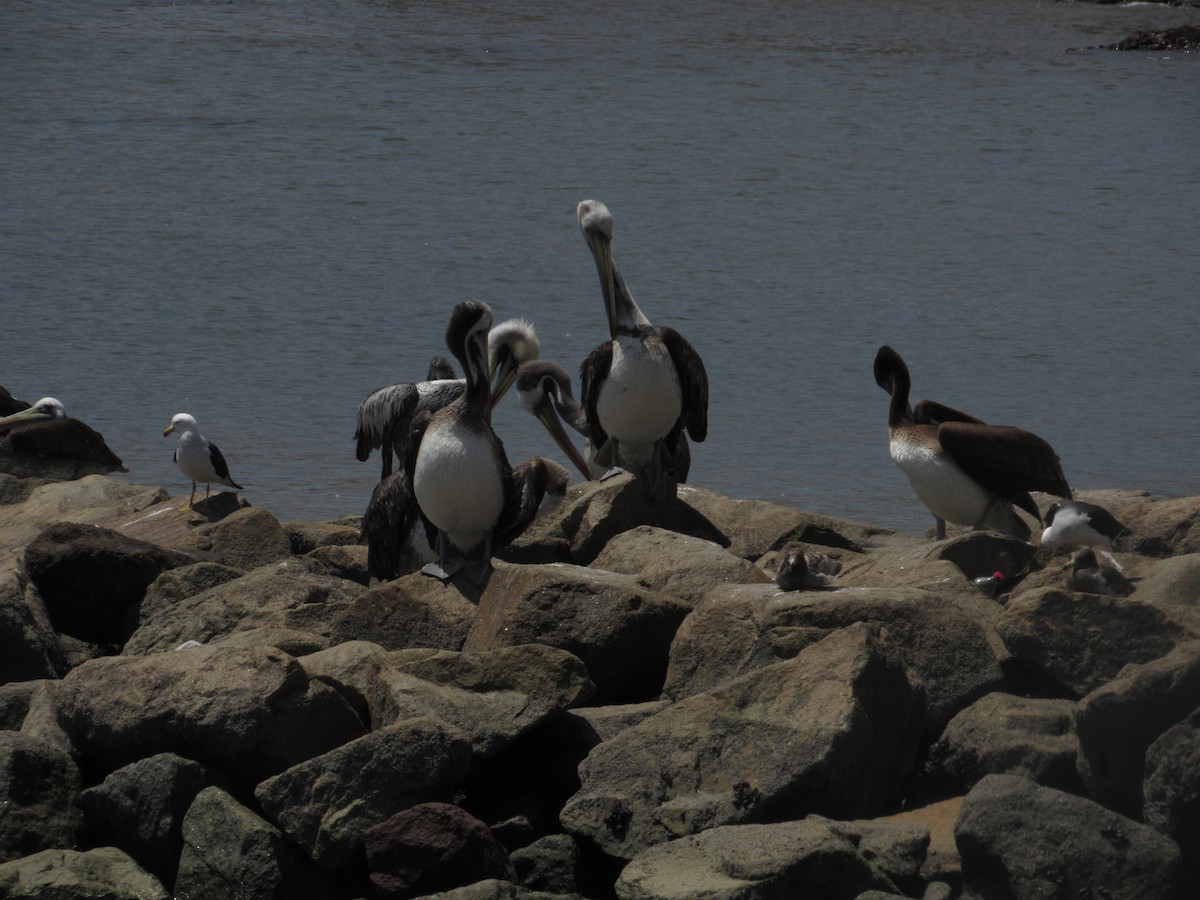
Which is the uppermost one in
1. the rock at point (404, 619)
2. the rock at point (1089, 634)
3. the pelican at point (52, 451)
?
the rock at point (1089, 634)

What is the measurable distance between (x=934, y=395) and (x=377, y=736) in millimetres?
10182

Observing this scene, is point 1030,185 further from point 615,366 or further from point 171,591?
point 171,591

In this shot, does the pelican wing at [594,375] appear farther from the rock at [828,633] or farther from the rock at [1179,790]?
the rock at [1179,790]

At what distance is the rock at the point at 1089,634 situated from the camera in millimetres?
5809

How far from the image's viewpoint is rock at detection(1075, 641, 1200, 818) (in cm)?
525

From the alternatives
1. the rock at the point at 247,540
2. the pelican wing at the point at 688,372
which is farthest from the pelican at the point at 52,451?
the pelican wing at the point at 688,372

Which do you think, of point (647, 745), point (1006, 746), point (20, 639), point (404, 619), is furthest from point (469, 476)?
point (1006, 746)

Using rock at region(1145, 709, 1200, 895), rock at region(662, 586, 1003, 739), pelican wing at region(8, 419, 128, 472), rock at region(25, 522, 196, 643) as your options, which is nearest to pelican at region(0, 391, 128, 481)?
pelican wing at region(8, 419, 128, 472)

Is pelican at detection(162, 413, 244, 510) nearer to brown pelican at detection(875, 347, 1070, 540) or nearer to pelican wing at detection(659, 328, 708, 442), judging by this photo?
pelican wing at detection(659, 328, 708, 442)

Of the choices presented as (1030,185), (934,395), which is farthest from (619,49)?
(934,395)

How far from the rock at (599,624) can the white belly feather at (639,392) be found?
98.3 inches

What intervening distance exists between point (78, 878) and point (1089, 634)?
3.27m

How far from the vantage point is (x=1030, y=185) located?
23.4 m

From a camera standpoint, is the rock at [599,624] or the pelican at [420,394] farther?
the pelican at [420,394]
